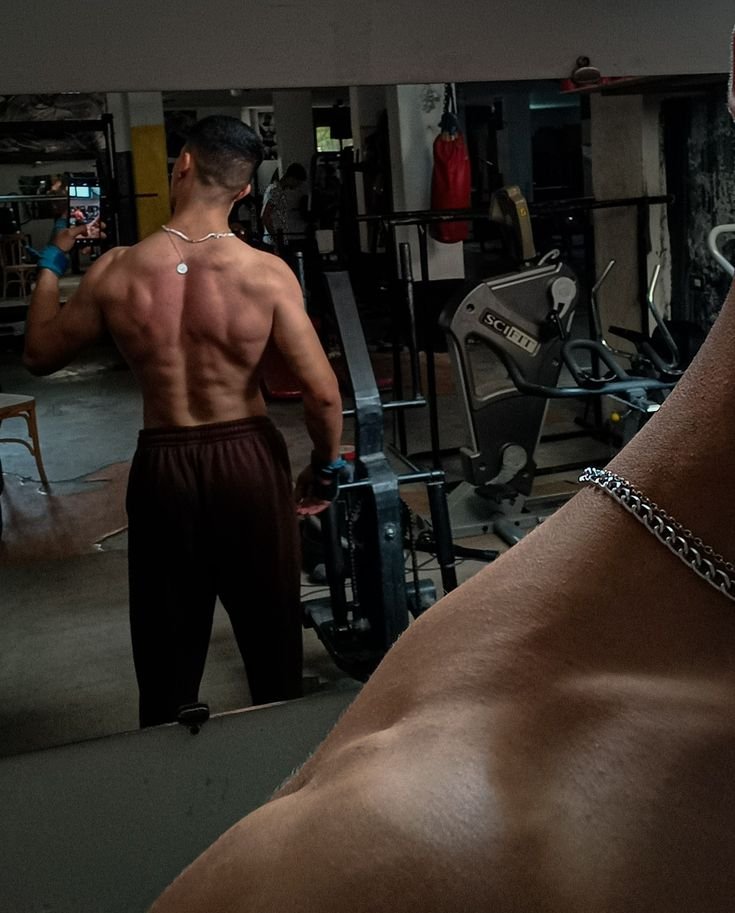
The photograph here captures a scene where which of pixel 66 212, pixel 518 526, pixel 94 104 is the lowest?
pixel 518 526

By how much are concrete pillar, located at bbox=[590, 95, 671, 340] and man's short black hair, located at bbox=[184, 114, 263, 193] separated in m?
2.71

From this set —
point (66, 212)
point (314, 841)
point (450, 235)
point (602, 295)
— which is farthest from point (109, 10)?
point (602, 295)

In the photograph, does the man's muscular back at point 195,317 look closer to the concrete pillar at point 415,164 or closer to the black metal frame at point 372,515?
the black metal frame at point 372,515

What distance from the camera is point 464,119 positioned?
3.77 m

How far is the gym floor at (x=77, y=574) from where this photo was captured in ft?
6.77

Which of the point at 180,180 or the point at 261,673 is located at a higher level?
the point at 180,180

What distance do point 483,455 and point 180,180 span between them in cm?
217

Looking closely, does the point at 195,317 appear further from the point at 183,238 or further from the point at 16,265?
the point at 16,265

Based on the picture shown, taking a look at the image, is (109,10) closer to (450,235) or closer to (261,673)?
(261,673)

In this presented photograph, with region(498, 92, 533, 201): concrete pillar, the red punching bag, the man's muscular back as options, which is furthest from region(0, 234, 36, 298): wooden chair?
region(498, 92, 533, 201): concrete pillar

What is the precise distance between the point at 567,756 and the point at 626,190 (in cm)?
437

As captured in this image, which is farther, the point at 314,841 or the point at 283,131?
the point at 283,131

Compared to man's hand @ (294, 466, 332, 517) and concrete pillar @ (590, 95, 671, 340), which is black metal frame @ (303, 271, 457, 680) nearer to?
man's hand @ (294, 466, 332, 517)

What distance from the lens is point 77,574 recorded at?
2732 mm
